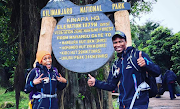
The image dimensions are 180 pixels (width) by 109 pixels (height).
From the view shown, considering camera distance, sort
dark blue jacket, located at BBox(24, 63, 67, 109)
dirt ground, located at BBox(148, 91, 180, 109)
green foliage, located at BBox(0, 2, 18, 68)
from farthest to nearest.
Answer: dirt ground, located at BBox(148, 91, 180, 109)
green foliage, located at BBox(0, 2, 18, 68)
dark blue jacket, located at BBox(24, 63, 67, 109)

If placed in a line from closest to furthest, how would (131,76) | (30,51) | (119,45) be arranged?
(131,76) → (119,45) → (30,51)

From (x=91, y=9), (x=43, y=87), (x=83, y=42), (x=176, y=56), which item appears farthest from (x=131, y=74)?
(x=176, y=56)

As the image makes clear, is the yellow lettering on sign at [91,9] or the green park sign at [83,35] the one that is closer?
the green park sign at [83,35]

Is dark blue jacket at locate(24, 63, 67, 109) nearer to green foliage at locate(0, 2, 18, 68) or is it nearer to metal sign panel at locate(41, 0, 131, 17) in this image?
metal sign panel at locate(41, 0, 131, 17)

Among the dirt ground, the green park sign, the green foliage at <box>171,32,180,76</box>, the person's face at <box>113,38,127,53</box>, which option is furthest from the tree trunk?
the green foliage at <box>171,32,180,76</box>

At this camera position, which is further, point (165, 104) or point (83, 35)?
point (165, 104)

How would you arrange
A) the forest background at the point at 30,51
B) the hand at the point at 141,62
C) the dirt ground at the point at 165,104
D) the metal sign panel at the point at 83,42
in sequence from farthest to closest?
the dirt ground at the point at 165,104 → the forest background at the point at 30,51 → the metal sign panel at the point at 83,42 → the hand at the point at 141,62

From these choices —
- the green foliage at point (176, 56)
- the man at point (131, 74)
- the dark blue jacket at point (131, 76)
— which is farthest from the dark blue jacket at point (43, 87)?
the green foliage at point (176, 56)

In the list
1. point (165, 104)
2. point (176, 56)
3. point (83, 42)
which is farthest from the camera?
point (176, 56)

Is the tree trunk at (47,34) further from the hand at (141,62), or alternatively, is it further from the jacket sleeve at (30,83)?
the hand at (141,62)

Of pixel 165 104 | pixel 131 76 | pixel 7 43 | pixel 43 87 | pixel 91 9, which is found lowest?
pixel 165 104

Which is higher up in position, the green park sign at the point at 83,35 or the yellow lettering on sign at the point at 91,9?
the yellow lettering on sign at the point at 91,9

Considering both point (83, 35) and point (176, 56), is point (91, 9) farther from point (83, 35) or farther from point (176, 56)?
point (176, 56)

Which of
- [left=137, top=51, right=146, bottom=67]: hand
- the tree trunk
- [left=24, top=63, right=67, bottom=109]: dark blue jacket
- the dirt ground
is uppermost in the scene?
the tree trunk
